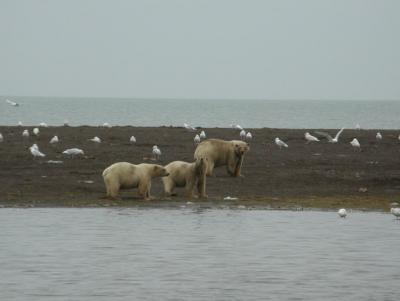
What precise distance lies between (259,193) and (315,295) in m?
10.2

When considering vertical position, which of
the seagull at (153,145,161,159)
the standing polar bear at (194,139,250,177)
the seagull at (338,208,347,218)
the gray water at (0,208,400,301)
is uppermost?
the standing polar bear at (194,139,250,177)

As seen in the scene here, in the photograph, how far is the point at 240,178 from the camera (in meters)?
27.6

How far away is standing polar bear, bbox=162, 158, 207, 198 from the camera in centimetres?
2459

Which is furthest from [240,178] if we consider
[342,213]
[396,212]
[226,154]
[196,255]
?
[196,255]

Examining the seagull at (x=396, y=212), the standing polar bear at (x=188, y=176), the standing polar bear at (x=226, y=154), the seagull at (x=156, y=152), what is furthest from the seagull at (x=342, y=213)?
the seagull at (x=156, y=152)

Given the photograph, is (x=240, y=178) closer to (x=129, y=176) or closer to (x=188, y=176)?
(x=188, y=176)

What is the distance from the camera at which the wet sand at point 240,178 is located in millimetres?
24422

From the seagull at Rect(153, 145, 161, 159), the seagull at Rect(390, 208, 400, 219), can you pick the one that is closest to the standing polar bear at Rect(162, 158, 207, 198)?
the seagull at Rect(390, 208, 400, 219)

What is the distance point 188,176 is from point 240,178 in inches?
125

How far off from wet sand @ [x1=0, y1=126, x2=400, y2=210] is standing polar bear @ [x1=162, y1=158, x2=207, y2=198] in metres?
0.33

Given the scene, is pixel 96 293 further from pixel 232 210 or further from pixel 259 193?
pixel 259 193

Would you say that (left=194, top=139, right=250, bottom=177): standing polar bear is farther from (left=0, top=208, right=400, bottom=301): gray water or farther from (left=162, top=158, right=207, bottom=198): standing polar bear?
(left=0, top=208, right=400, bottom=301): gray water

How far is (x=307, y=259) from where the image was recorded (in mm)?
18547

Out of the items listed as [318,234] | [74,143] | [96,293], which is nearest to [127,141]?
[74,143]
